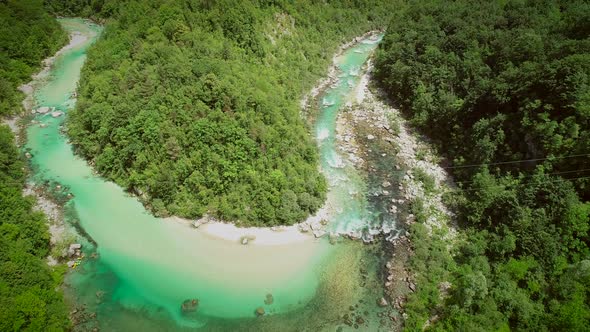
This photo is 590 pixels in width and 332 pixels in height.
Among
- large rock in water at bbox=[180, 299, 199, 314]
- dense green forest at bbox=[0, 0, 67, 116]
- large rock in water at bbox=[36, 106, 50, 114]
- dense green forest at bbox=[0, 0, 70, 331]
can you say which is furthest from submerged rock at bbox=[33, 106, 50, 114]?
large rock in water at bbox=[180, 299, 199, 314]

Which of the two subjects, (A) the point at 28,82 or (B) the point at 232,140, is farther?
(A) the point at 28,82

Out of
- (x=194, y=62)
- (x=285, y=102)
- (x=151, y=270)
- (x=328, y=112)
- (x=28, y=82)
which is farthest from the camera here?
(x=28, y=82)

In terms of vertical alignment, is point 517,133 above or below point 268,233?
above

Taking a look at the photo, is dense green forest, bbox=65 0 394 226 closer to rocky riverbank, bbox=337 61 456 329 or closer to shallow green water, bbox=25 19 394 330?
shallow green water, bbox=25 19 394 330

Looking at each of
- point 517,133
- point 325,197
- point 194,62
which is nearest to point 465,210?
point 517,133

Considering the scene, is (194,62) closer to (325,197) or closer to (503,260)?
(325,197)

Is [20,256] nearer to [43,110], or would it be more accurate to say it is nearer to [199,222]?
[199,222]

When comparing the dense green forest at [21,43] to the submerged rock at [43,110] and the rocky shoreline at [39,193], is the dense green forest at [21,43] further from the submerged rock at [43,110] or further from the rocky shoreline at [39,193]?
the submerged rock at [43,110]
